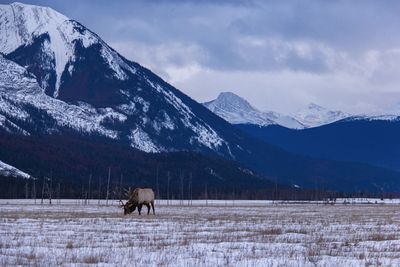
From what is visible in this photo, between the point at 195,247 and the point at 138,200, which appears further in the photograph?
the point at 138,200

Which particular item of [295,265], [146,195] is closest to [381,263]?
[295,265]

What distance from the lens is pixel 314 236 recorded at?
3180cm

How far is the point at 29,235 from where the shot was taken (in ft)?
102

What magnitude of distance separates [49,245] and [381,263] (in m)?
Answer: 11.7

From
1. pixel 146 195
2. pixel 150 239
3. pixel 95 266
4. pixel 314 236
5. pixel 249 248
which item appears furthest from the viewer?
pixel 146 195

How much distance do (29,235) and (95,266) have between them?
11.4 metres

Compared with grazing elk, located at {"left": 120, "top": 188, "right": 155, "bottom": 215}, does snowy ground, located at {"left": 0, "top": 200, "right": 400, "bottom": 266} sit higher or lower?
lower

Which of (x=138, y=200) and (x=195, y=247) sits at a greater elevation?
(x=138, y=200)

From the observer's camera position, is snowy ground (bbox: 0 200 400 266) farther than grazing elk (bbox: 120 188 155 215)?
No

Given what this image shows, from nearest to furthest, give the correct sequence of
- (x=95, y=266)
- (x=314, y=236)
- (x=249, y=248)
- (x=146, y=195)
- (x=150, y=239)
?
(x=95, y=266) < (x=249, y=248) < (x=150, y=239) < (x=314, y=236) < (x=146, y=195)

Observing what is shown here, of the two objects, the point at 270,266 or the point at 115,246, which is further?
the point at 115,246

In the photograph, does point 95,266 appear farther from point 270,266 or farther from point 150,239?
point 150,239

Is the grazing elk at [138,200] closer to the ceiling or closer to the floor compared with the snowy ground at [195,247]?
closer to the ceiling

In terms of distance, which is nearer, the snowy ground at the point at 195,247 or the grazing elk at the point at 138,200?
the snowy ground at the point at 195,247
